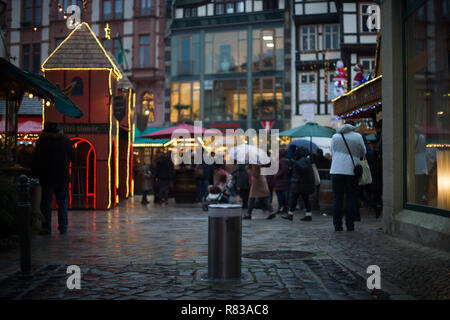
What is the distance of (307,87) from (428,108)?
28087mm

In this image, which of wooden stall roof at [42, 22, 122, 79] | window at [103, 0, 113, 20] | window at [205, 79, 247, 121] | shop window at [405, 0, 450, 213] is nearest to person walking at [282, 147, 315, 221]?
shop window at [405, 0, 450, 213]

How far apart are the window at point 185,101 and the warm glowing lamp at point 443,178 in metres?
31.1

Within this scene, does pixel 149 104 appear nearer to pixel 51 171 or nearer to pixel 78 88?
pixel 78 88

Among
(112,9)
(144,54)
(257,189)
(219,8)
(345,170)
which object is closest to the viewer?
(345,170)

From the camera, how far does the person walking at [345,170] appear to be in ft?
33.1

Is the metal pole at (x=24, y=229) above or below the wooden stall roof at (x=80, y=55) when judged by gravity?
below

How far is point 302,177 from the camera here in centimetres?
1240

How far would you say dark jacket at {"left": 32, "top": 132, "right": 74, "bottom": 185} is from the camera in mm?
9852

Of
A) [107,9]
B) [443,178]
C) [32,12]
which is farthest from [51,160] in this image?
[32,12]

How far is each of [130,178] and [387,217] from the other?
1359 cm

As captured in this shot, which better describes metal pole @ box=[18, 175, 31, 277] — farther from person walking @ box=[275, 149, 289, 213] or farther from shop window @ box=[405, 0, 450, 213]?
person walking @ box=[275, 149, 289, 213]

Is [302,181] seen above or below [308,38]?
below

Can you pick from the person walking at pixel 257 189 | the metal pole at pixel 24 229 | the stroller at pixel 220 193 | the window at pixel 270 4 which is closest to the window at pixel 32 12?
the window at pixel 270 4

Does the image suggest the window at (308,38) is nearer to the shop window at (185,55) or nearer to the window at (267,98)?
the window at (267,98)
